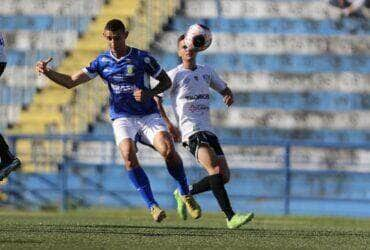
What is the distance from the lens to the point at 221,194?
11.9m

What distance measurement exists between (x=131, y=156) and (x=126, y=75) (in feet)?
2.55

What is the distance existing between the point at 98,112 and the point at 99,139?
2298 mm

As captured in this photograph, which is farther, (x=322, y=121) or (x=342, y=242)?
(x=322, y=121)

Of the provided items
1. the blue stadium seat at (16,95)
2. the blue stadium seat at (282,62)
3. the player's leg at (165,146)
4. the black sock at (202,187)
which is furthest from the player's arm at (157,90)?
the blue stadium seat at (16,95)

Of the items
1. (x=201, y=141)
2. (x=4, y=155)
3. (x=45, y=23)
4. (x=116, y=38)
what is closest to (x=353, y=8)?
(x=45, y=23)

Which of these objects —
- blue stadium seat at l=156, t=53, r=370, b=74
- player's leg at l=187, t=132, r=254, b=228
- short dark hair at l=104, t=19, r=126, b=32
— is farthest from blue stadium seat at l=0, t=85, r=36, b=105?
short dark hair at l=104, t=19, r=126, b=32

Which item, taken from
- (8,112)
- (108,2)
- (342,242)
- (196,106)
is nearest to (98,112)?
(8,112)

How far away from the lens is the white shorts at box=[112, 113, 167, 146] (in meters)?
11.8

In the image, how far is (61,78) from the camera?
11.6 metres

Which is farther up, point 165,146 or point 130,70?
point 130,70

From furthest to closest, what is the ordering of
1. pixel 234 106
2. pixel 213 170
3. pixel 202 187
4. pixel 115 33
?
pixel 234 106 → pixel 202 187 → pixel 213 170 → pixel 115 33

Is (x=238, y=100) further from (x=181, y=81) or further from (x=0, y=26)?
(x=181, y=81)

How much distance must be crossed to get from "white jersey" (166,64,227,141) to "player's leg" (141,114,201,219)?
0.35 metres

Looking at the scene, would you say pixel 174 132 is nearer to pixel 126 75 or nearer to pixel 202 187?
pixel 202 187
